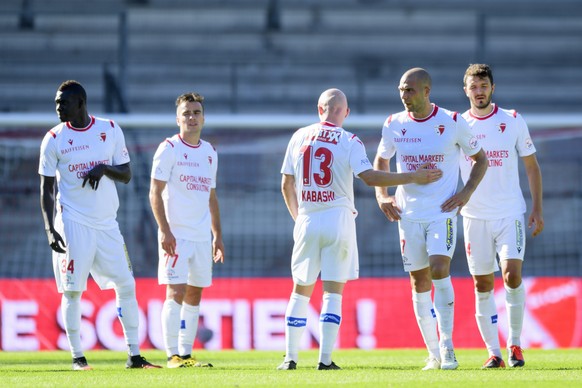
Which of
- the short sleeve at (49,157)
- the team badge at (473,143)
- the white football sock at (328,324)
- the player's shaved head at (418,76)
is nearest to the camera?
the white football sock at (328,324)

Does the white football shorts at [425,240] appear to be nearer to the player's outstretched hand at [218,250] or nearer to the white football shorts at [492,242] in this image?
the white football shorts at [492,242]

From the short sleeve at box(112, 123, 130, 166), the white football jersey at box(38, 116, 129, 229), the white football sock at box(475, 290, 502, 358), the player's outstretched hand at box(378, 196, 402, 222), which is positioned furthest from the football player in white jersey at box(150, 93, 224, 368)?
the white football sock at box(475, 290, 502, 358)

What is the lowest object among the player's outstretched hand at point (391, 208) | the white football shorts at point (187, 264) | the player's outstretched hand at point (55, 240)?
the white football shorts at point (187, 264)

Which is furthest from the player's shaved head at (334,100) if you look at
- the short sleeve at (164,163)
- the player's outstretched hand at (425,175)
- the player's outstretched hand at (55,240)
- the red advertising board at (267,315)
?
the red advertising board at (267,315)

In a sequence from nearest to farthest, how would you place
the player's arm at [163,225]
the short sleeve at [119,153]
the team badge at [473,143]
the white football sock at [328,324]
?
1. the white football sock at [328,324]
2. the team badge at [473,143]
3. the short sleeve at [119,153]
4. the player's arm at [163,225]

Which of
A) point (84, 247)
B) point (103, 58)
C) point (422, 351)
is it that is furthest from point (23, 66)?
point (84, 247)

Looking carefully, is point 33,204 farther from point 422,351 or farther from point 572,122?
point 572,122

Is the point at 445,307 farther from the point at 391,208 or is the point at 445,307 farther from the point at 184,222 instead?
the point at 184,222

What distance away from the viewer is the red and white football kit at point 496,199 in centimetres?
864

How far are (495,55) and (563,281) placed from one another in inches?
293

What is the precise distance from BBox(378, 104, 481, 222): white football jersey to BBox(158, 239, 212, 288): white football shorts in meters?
1.83

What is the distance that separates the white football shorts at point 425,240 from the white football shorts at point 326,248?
42 cm

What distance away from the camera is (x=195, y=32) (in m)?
19.6

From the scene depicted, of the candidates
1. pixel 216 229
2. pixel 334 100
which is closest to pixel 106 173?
pixel 216 229
